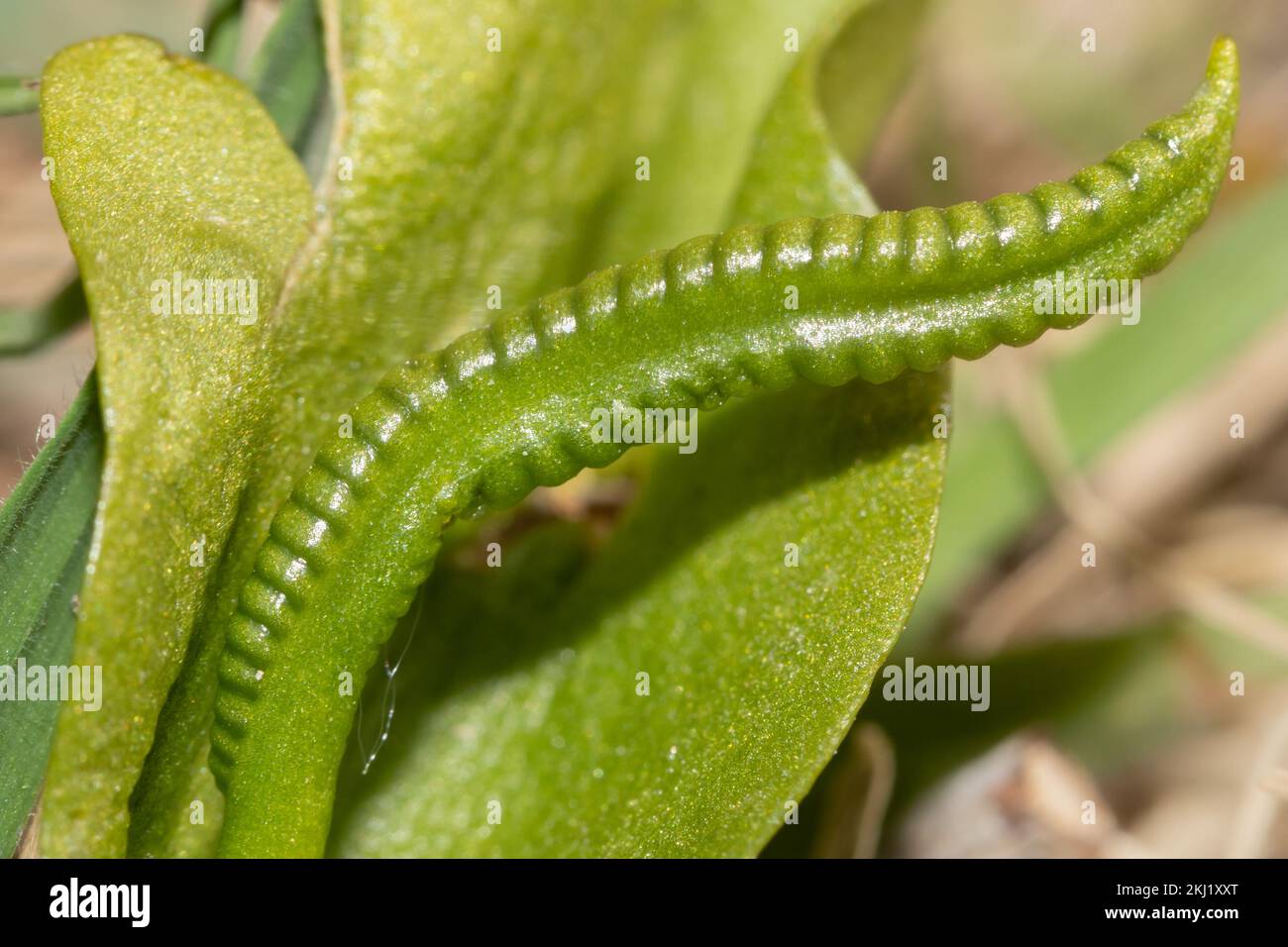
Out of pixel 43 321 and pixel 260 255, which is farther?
pixel 43 321

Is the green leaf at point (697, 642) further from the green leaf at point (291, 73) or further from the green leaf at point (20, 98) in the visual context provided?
the green leaf at point (20, 98)

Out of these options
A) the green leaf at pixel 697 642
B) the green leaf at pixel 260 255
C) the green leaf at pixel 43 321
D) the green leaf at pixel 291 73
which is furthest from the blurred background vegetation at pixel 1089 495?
the green leaf at pixel 260 255

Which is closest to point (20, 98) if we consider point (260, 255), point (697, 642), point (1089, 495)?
point (260, 255)

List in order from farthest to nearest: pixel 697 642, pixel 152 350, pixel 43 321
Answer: pixel 43 321 → pixel 697 642 → pixel 152 350

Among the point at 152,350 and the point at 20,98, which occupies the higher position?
the point at 20,98

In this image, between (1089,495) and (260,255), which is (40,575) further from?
(1089,495)

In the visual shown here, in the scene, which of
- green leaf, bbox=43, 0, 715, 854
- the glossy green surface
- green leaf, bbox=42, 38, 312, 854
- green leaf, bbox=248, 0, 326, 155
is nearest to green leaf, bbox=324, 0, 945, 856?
the glossy green surface
